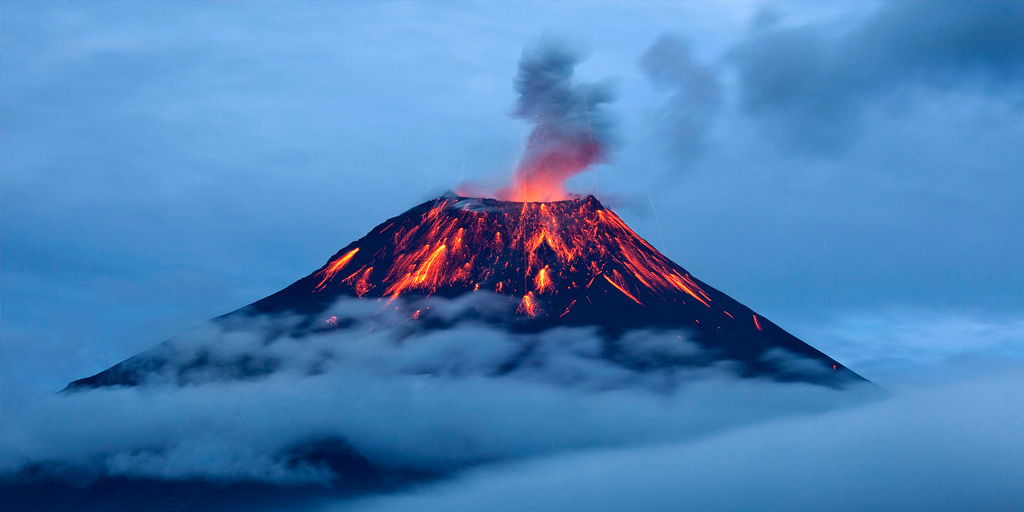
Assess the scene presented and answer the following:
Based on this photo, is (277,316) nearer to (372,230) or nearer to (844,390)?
(372,230)

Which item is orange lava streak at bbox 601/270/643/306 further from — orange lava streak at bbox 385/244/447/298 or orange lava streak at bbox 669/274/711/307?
orange lava streak at bbox 385/244/447/298

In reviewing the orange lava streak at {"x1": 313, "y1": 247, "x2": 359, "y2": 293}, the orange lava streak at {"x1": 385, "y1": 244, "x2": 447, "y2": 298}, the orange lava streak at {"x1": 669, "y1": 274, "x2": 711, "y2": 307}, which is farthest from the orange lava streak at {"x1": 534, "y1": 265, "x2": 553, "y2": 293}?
the orange lava streak at {"x1": 313, "y1": 247, "x2": 359, "y2": 293}

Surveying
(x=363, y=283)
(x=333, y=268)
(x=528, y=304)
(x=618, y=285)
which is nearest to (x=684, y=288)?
(x=618, y=285)

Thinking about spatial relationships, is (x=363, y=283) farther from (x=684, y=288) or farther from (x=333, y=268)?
(x=684, y=288)

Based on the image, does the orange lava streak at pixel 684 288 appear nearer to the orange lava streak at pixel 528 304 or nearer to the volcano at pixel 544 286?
the volcano at pixel 544 286

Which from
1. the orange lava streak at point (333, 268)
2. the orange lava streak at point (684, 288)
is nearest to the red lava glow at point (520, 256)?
the orange lava streak at point (684, 288)

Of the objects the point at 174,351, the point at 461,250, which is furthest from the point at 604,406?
the point at 174,351
